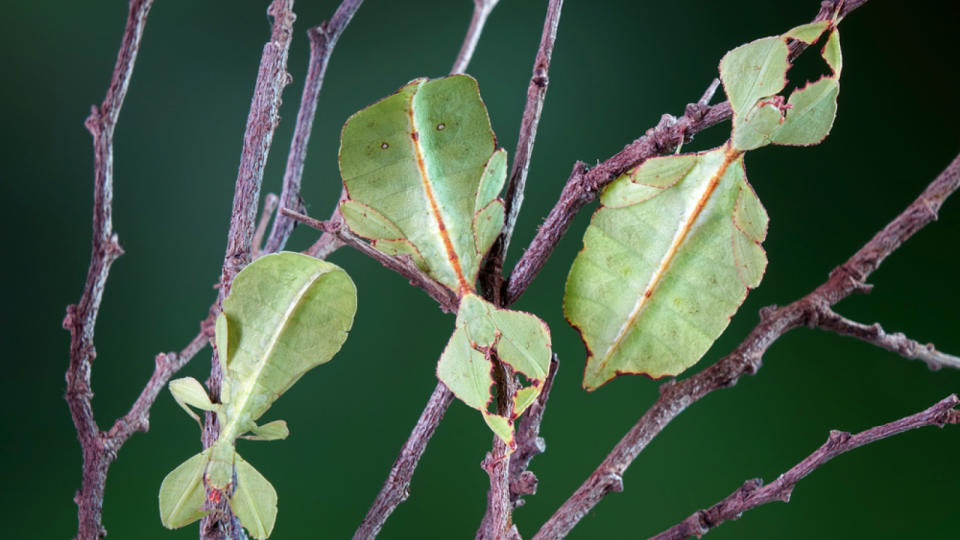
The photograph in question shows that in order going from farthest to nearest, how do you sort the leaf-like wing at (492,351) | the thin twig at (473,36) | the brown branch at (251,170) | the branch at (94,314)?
the thin twig at (473,36), the branch at (94,314), the brown branch at (251,170), the leaf-like wing at (492,351)

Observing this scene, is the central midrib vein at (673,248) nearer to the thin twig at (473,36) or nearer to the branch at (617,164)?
the branch at (617,164)

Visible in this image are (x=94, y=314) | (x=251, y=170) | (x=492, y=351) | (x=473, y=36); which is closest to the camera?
(x=492, y=351)

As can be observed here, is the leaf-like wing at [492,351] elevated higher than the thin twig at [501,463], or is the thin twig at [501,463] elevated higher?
the leaf-like wing at [492,351]

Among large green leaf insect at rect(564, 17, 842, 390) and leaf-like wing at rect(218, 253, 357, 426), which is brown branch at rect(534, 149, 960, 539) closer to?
large green leaf insect at rect(564, 17, 842, 390)

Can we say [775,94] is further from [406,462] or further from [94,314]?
[94,314]

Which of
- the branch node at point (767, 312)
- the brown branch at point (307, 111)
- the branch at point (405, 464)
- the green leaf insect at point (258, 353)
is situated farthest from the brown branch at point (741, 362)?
the brown branch at point (307, 111)

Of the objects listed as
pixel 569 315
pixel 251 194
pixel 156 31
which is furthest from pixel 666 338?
pixel 156 31

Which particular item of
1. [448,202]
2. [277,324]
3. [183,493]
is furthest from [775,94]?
[183,493]
